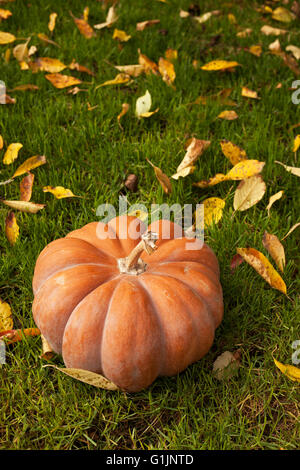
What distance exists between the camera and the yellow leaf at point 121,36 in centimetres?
401

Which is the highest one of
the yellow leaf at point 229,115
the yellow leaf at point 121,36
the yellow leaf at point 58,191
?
the yellow leaf at point 121,36


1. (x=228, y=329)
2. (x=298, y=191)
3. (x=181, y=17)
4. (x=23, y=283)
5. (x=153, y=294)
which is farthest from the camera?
(x=181, y=17)

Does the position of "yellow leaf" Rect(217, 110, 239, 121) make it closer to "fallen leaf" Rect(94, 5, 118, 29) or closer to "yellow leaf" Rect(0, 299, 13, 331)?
"fallen leaf" Rect(94, 5, 118, 29)

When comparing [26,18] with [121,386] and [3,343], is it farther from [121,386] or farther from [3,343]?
[121,386]

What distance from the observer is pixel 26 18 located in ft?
13.9

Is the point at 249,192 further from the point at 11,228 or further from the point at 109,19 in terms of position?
the point at 109,19

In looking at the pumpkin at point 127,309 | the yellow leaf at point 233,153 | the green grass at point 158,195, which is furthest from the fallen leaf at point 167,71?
the pumpkin at point 127,309

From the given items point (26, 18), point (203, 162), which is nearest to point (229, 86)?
point (203, 162)

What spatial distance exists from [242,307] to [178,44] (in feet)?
8.85

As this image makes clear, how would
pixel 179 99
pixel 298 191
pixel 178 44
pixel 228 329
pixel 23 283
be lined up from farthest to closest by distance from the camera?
1. pixel 178 44
2. pixel 179 99
3. pixel 298 191
4. pixel 23 283
5. pixel 228 329

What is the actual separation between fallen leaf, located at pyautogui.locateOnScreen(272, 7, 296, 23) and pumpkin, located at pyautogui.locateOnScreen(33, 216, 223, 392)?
3722 millimetres

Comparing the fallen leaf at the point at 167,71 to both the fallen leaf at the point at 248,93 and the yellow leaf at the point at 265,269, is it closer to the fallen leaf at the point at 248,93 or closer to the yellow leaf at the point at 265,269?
the fallen leaf at the point at 248,93

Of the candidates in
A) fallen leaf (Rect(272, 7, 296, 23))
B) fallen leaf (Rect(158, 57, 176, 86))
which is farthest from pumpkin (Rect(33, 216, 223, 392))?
fallen leaf (Rect(272, 7, 296, 23))

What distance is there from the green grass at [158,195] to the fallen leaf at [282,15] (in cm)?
8
